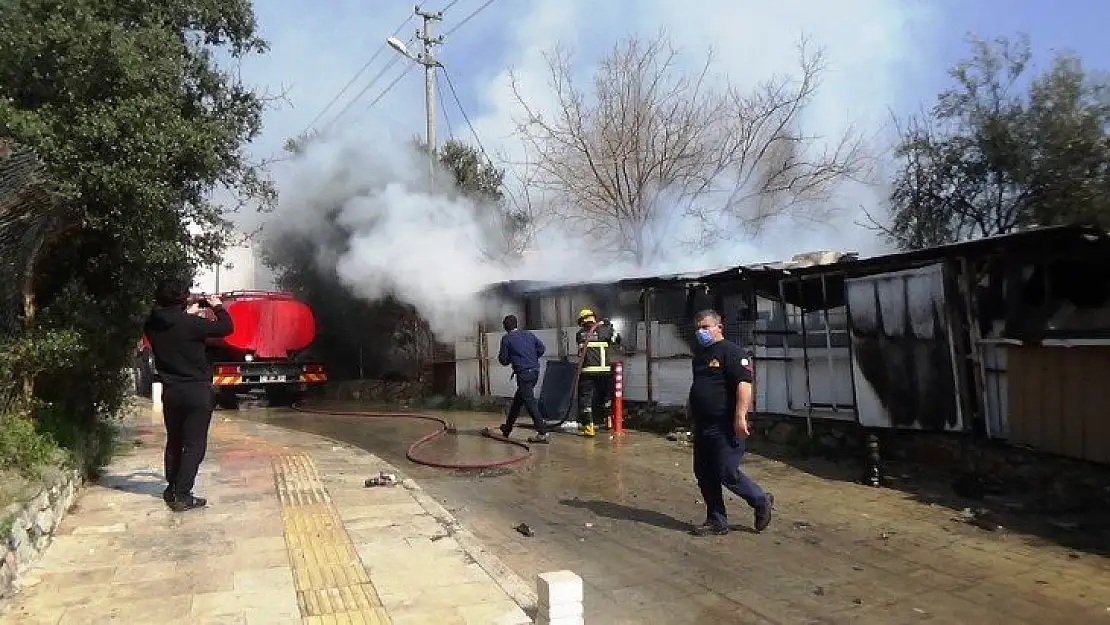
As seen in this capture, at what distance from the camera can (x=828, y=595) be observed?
492 centimetres

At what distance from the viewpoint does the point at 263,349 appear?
18.5 metres

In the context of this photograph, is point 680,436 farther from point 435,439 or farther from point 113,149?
point 113,149

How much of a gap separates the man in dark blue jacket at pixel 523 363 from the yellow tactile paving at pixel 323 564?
145 inches

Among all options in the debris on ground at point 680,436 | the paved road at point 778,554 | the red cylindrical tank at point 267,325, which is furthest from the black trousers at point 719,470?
the red cylindrical tank at point 267,325

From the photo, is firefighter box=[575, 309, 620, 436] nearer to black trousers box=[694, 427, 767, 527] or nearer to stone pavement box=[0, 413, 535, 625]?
stone pavement box=[0, 413, 535, 625]

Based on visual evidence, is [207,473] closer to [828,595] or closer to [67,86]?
[67,86]

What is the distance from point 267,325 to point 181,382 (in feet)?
40.6

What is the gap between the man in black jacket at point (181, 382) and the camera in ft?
21.9

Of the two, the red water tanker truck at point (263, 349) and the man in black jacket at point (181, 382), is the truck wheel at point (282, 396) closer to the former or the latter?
the red water tanker truck at point (263, 349)

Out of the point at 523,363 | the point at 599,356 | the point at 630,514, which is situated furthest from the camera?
the point at 599,356

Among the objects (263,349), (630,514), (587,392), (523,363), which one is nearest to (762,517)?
(630,514)

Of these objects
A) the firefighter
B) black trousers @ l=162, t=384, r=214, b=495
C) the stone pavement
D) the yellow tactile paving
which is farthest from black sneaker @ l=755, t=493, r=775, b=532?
the firefighter

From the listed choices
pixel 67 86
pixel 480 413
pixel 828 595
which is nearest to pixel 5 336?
pixel 67 86

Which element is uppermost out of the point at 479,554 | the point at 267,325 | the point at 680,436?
the point at 267,325
